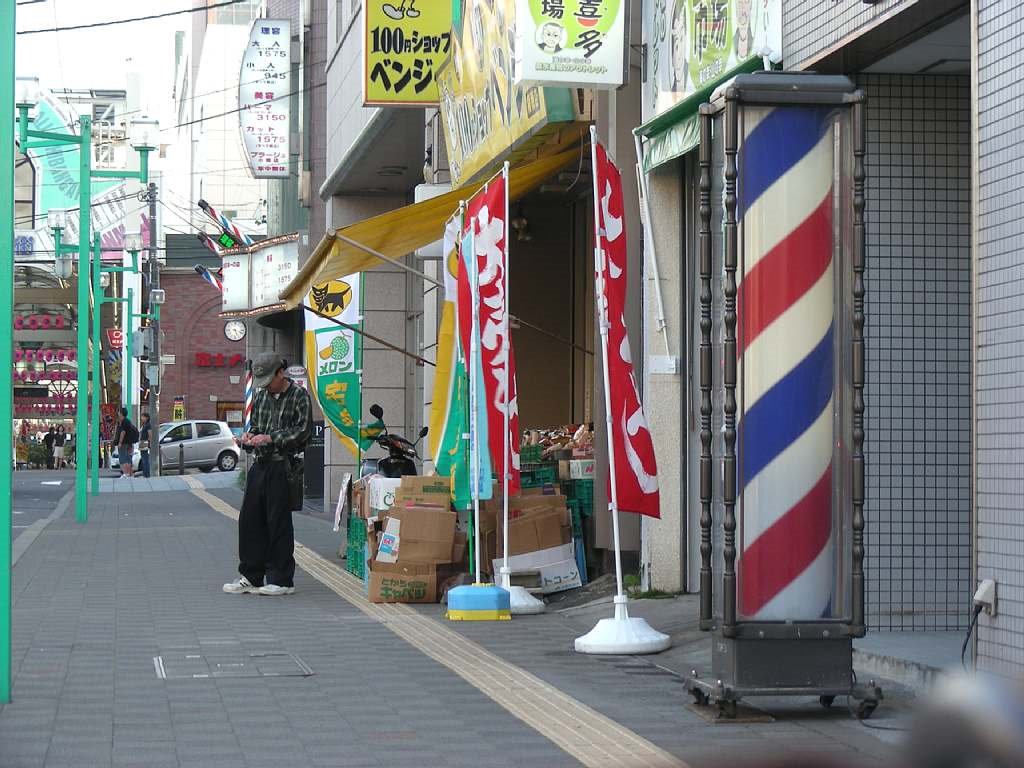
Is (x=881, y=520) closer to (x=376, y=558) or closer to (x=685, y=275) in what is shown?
(x=685, y=275)

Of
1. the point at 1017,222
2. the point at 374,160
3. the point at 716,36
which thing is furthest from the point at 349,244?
the point at 374,160

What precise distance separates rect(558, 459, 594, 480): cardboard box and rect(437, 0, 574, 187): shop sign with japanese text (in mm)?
2539

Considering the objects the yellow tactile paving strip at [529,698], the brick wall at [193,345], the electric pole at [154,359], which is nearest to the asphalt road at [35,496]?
the electric pole at [154,359]

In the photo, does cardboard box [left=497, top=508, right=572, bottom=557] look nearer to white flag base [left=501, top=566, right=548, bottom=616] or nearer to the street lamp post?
white flag base [left=501, top=566, right=548, bottom=616]

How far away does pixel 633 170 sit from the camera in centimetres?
1120

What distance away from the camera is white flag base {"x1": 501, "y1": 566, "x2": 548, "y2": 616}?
407 inches

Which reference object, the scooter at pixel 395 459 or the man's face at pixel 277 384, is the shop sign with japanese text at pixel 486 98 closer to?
the scooter at pixel 395 459

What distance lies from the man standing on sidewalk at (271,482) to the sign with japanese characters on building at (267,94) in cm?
1983

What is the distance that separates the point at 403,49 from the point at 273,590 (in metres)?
8.06

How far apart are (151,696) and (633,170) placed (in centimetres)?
569

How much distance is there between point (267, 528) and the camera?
1162cm

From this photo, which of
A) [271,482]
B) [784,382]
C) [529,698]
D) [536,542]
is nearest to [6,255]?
[529,698]

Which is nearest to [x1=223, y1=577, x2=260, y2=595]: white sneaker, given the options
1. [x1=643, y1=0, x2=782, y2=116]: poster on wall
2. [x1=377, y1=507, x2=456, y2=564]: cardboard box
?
[x1=377, y1=507, x2=456, y2=564]: cardboard box

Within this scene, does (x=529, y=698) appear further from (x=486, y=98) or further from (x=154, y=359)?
(x=154, y=359)
